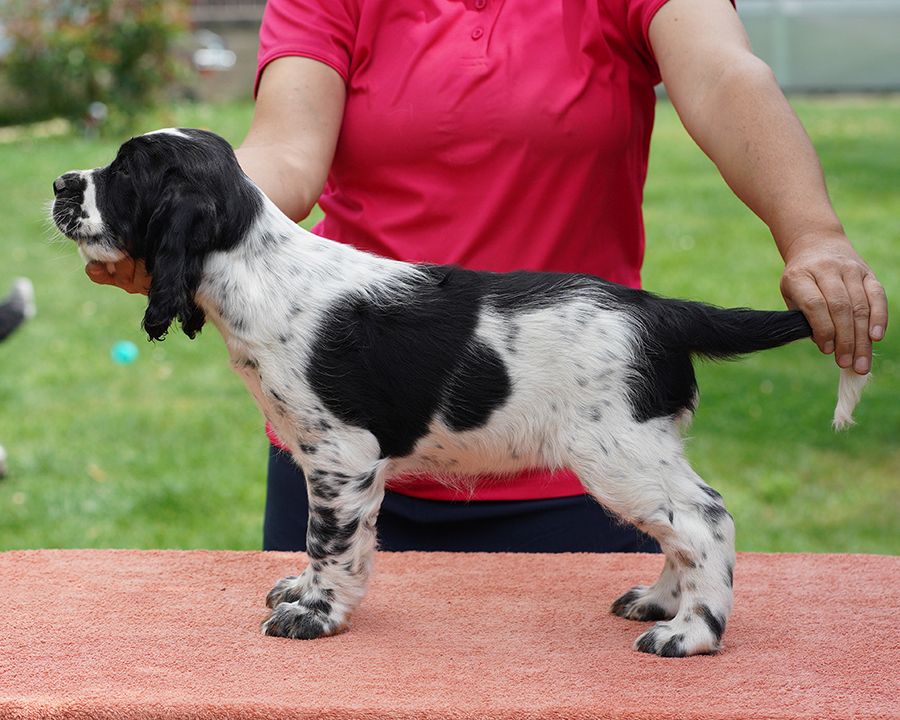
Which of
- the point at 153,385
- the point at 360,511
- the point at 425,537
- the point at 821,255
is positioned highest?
the point at 821,255

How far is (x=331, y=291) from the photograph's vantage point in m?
2.41

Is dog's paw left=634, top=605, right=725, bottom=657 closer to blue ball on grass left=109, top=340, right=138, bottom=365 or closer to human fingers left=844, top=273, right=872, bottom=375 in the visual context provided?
human fingers left=844, top=273, right=872, bottom=375

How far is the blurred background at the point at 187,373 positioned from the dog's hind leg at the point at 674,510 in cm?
22

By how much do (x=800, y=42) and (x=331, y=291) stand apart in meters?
21.1

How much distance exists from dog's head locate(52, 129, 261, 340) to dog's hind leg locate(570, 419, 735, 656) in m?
0.78

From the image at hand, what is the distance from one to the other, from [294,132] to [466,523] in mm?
1084

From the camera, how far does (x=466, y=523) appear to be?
10.7 ft

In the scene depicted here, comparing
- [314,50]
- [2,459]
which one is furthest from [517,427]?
[2,459]

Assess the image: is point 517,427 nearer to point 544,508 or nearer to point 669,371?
point 669,371

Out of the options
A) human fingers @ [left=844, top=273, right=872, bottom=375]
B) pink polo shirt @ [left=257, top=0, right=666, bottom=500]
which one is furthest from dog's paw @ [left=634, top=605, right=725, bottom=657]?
pink polo shirt @ [left=257, top=0, right=666, bottom=500]

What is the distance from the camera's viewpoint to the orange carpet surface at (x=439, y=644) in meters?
2.17

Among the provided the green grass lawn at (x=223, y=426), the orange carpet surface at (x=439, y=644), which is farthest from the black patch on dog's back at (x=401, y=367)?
the green grass lawn at (x=223, y=426)

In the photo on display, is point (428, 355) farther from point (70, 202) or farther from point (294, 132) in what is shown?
point (294, 132)

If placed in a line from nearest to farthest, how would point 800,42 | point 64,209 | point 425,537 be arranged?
1. point 64,209
2. point 425,537
3. point 800,42
